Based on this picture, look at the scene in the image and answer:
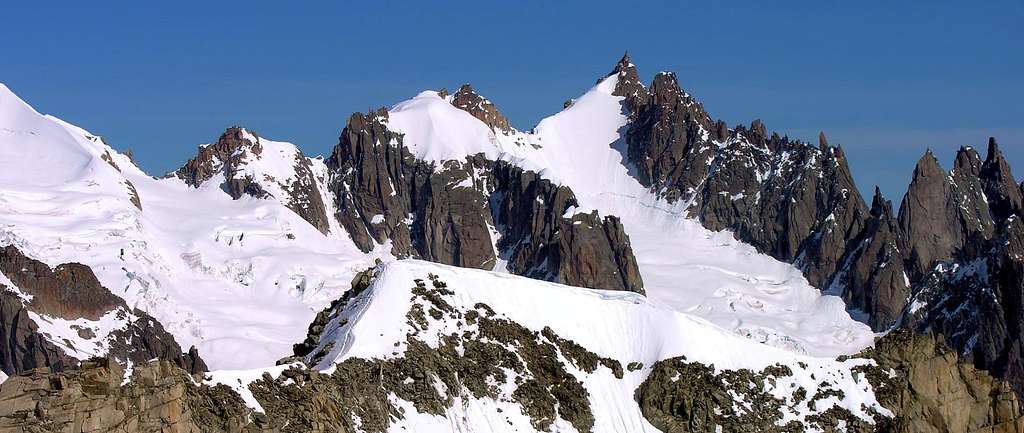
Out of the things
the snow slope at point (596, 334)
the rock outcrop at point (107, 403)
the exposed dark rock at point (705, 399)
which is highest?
the snow slope at point (596, 334)

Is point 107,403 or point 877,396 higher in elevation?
point 877,396

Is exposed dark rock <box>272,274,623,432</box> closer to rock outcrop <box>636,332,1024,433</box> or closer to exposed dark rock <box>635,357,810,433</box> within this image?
exposed dark rock <box>635,357,810,433</box>

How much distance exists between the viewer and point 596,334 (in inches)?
5694

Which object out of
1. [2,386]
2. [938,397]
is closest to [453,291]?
[938,397]

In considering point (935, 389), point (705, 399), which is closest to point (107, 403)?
point (705, 399)

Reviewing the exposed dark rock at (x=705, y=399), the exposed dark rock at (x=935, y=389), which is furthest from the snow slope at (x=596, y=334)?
the exposed dark rock at (x=935, y=389)

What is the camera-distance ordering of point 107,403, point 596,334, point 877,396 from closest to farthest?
point 107,403 → point 877,396 → point 596,334

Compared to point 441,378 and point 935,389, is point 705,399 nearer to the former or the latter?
point 935,389

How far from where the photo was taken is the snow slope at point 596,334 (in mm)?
133000

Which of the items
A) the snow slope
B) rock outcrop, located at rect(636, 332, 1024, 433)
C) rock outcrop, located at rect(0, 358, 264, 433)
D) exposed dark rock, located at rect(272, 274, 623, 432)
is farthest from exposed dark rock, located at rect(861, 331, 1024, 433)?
rock outcrop, located at rect(0, 358, 264, 433)

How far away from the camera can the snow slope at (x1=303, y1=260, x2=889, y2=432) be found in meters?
133

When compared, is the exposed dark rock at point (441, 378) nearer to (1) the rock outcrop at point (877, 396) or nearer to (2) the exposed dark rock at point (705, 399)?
(2) the exposed dark rock at point (705, 399)

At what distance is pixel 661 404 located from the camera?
139 m

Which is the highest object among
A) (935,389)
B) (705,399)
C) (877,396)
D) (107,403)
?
(935,389)
